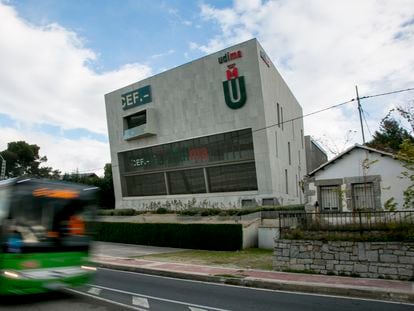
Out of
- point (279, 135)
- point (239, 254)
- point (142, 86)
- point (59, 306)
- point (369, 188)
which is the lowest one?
point (239, 254)

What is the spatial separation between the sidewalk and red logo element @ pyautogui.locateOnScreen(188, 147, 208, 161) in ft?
89.4

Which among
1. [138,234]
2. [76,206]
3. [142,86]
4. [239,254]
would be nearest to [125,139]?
[142,86]

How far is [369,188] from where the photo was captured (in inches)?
750

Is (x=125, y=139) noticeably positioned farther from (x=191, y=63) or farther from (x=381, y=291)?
(x=381, y=291)

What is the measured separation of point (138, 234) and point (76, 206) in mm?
20170

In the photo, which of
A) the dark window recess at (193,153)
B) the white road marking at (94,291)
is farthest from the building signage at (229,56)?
the white road marking at (94,291)

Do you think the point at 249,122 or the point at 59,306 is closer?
the point at 59,306

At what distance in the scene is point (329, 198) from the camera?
20.1m

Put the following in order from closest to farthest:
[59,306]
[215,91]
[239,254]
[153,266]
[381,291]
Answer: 1. [59,306]
2. [381,291]
3. [153,266]
4. [239,254]
5. [215,91]

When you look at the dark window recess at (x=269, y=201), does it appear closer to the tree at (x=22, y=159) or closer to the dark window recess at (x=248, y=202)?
the dark window recess at (x=248, y=202)

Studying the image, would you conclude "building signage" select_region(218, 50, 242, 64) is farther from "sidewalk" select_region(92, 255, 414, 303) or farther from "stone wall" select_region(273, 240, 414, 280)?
"stone wall" select_region(273, 240, 414, 280)

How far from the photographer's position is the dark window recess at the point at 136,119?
5079 centimetres

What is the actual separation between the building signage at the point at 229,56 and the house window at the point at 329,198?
75.8 ft

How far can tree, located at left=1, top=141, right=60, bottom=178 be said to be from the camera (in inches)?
2785
